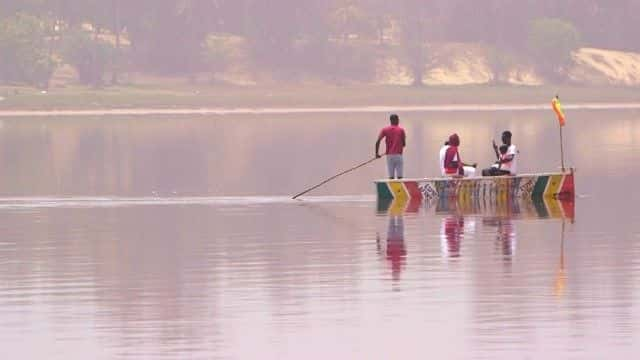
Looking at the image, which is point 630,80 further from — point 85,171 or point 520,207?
point 520,207

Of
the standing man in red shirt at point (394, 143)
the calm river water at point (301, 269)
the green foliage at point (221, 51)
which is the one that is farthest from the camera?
the green foliage at point (221, 51)

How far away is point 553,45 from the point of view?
481ft

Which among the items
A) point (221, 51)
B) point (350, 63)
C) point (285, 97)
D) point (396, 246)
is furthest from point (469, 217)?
point (221, 51)

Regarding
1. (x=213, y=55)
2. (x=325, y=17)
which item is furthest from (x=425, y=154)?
(x=325, y=17)

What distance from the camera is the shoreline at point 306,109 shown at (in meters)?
117

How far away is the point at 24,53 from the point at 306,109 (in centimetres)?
1820

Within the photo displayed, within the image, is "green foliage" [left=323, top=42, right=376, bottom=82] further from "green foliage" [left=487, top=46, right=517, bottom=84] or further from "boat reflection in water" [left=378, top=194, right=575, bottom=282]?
"boat reflection in water" [left=378, top=194, right=575, bottom=282]

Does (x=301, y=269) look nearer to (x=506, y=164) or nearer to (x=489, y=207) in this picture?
(x=489, y=207)

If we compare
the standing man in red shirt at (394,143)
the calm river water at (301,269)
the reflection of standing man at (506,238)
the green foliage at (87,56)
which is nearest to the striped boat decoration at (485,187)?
the calm river water at (301,269)

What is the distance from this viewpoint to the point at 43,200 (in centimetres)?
4203

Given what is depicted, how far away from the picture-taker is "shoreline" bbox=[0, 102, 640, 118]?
117 meters

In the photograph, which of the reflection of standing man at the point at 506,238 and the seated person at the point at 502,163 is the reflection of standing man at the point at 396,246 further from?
the seated person at the point at 502,163

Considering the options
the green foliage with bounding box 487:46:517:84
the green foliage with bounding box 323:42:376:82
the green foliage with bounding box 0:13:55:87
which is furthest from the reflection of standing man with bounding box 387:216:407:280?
the green foliage with bounding box 323:42:376:82

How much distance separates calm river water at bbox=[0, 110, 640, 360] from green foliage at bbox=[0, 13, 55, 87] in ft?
244
